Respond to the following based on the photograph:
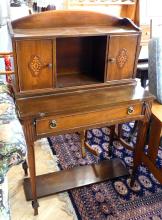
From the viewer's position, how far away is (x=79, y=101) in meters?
1.29

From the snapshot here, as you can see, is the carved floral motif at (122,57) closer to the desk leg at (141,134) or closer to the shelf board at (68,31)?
the shelf board at (68,31)

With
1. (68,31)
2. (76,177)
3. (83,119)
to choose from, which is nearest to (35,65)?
(68,31)

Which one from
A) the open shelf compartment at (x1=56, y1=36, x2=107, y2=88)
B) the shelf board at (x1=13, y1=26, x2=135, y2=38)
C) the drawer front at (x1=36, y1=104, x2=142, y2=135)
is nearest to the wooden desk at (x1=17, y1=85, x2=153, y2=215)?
the drawer front at (x1=36, y1=104, x2=142, y2=135)

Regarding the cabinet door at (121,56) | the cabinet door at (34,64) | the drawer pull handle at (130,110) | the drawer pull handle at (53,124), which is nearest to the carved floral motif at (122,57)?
the cabinet door at (121,56)

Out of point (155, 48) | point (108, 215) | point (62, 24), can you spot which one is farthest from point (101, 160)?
point (62, 24)

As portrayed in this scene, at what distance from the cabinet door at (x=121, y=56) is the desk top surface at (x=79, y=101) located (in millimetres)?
89

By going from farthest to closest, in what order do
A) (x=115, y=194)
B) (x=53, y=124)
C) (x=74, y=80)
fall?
1. (x=115, y=194)
2. (x=74, y=80)
3. (x=53, y=124)

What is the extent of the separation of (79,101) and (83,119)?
100 millimetres

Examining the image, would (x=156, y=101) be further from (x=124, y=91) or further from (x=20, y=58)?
(x=20, y=58)

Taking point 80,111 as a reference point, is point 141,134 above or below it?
below

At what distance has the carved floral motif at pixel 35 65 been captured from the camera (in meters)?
1.25

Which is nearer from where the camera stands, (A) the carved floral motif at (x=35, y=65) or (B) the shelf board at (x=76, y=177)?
(A) the carved floral motif at (x=35, y=65)

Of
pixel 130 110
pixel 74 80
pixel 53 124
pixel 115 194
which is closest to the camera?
pixel 53 124

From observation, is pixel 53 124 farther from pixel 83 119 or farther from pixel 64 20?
pixel 64 20
